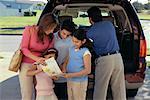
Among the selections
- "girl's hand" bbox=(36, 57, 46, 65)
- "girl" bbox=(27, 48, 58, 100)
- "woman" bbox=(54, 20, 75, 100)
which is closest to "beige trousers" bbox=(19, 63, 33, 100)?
"girl" bbox=(27, 48, 58, 100)

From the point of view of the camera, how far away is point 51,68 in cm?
504

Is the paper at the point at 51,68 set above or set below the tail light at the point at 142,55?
above

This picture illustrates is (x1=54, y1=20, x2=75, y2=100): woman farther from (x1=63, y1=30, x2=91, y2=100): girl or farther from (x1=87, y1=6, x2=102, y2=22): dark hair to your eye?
(x1=87, y1=6, x2=102, y2=22): dark hair

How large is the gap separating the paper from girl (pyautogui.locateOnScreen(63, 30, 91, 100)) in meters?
0.17

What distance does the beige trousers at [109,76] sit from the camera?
5.90m

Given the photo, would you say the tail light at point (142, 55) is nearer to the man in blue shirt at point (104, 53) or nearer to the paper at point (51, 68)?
the man in blue shirt at point (104, 53)

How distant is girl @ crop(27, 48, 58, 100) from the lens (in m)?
5.11

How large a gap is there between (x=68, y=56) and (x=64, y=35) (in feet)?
0.91

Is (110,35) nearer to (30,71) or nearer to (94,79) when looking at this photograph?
(94,79)

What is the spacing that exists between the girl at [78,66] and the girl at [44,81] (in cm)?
22

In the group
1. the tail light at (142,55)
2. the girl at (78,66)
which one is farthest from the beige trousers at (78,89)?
the tail light at (142,55)

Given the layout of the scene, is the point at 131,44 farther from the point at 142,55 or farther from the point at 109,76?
the point at 109,76

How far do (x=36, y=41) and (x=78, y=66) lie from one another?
612mm

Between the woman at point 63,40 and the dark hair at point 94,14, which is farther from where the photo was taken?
the dark hair at point 94,14
